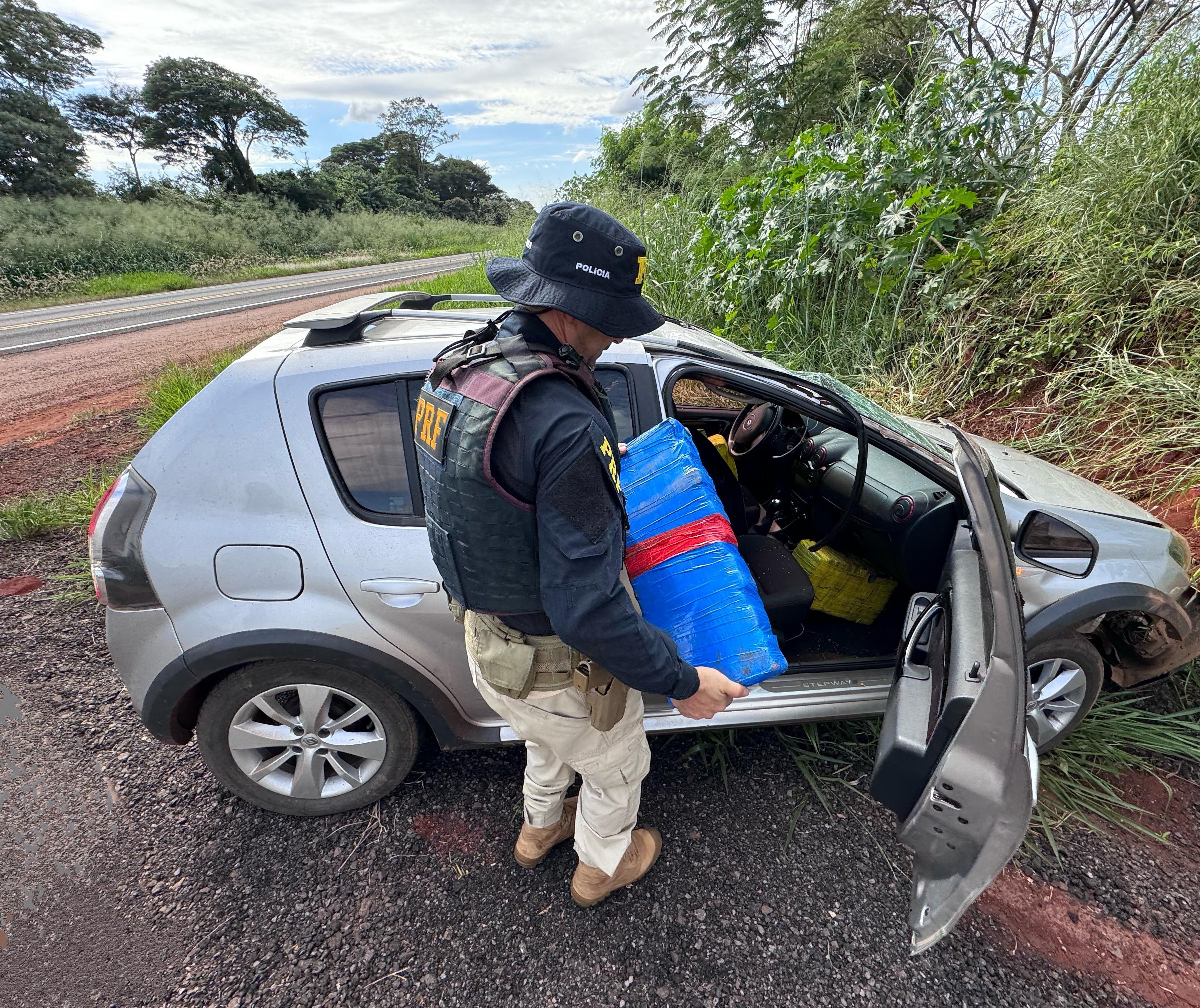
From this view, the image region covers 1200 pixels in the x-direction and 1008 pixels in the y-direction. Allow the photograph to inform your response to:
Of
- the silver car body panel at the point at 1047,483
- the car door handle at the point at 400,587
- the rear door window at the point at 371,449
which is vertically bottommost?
the car door handle at the point at 400,587

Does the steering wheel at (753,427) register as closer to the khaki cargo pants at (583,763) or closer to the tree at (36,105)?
the khaki cargo pants at (583,763)

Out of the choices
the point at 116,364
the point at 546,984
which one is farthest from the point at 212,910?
the point at 116,364

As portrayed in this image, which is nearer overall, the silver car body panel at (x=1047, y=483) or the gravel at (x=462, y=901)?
the gravel at (x=462, y=901)

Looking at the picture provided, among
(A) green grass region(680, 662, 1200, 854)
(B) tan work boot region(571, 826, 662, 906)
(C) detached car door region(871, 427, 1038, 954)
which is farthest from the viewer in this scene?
(A) green grass region(680, 662, 1200, 854)

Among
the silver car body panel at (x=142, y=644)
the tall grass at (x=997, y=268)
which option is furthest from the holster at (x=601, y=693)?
the tall grass at (x=997, y=268)

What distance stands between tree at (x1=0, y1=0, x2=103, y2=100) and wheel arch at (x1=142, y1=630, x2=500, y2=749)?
31550mm

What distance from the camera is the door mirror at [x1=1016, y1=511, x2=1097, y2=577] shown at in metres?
2.02

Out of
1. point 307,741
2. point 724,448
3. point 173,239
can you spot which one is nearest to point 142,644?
point 307,741

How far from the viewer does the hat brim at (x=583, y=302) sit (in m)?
1.20

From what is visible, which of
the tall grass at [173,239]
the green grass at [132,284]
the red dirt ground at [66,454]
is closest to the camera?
the red dirt ground at [66,454]

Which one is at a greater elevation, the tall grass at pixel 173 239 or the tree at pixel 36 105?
the tree at pixel 36 105

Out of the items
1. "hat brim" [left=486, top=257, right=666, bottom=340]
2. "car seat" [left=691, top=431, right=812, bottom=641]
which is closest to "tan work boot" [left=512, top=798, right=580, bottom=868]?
"car seat" [left=691, top=431, right=812, bottom=641]

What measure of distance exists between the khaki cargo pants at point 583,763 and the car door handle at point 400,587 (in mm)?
302

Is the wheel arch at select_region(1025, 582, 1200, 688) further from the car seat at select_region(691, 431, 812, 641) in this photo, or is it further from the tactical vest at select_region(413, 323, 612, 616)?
the tactical vest at select_region(413, 323, 612, 616)
